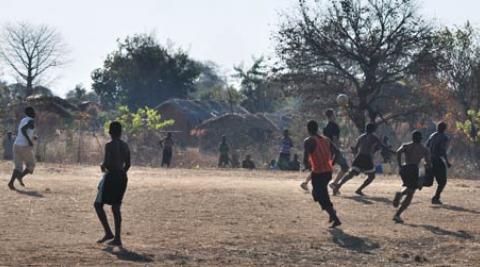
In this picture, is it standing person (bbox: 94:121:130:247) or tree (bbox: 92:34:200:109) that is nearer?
standing person (bbox: 94:121:130:247)

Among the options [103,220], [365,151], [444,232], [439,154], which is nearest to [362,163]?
[365,151]

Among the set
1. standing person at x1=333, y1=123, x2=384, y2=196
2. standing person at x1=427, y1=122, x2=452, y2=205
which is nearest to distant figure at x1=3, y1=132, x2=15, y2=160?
standing person at x1=333, y1=123, x2=384, y2=196

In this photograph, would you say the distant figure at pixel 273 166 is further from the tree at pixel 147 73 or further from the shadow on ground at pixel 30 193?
the tree at pixel 147 73

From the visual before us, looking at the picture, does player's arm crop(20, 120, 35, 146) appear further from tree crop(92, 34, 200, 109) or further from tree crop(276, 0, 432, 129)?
tree crop(92, 34, 200, 109)

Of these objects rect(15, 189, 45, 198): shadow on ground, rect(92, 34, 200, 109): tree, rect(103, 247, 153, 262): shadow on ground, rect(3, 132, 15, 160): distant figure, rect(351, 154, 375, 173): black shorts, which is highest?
rect(92, 34, 200, 109): tree

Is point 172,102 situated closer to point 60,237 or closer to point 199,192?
point 199,192

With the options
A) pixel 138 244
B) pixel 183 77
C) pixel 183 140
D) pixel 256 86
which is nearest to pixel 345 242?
pixel 138 244

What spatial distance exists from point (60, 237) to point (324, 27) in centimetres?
2699

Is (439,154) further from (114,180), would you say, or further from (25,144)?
(114,180)

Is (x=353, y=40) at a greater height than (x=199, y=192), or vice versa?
(x=353, y=40)

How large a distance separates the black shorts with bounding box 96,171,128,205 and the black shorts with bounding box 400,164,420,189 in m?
5.74

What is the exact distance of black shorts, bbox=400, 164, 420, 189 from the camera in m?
16.8

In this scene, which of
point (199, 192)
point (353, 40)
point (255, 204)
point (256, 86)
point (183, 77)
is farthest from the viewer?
point (256, 86)

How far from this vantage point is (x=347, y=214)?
17625mm
